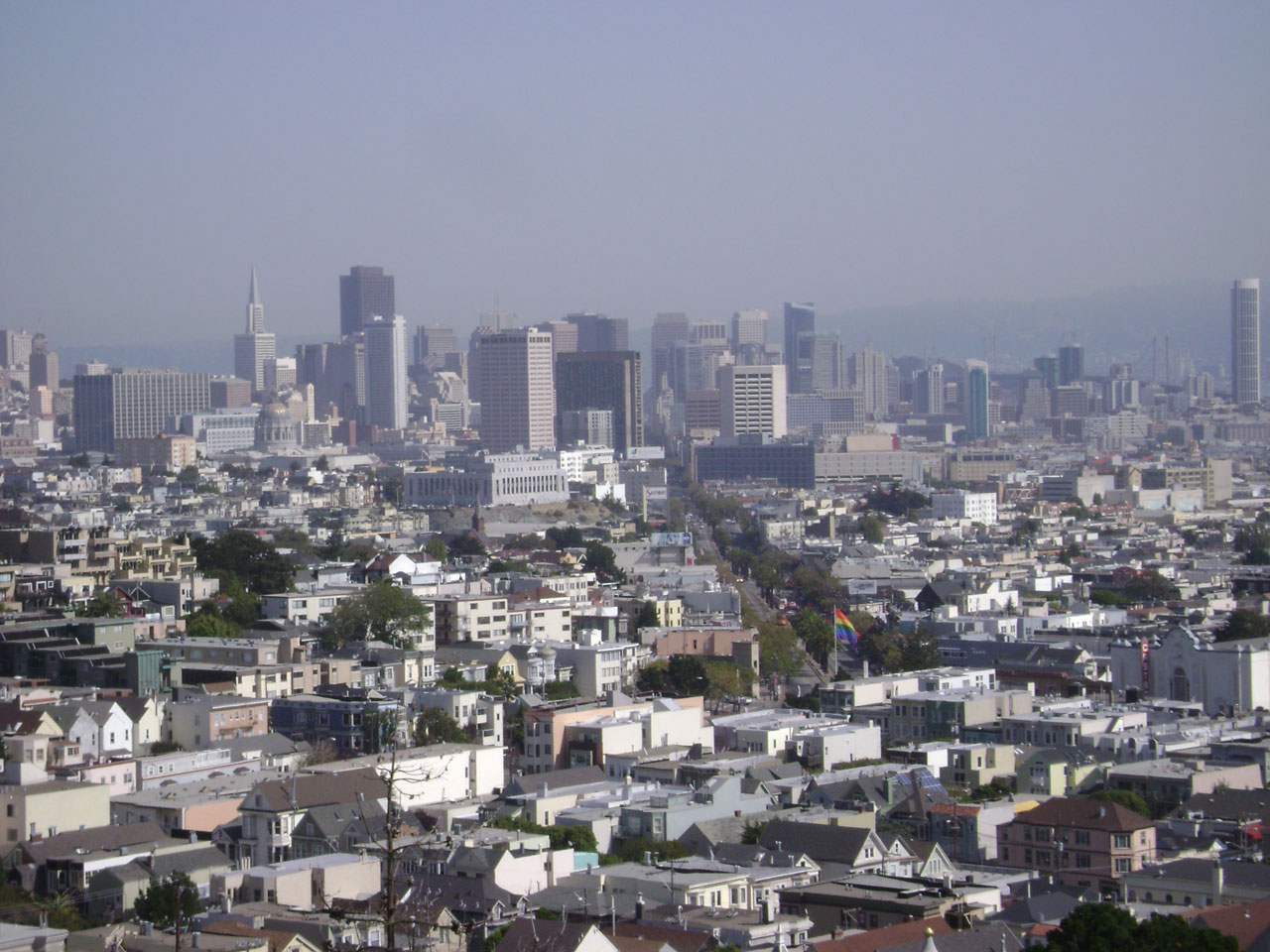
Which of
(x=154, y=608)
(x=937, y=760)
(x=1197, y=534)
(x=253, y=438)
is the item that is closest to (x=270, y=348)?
(x=253, y=438)

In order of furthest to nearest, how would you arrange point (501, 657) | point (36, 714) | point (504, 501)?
point (504, 501)
point (501, 657)
point (36, 714)

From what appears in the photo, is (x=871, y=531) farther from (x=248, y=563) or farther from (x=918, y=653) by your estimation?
(x=918, y=653)

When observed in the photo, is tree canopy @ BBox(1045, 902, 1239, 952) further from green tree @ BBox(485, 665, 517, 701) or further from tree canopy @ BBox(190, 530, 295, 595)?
tree canopy @ BBox(190, 530, 295, 595)

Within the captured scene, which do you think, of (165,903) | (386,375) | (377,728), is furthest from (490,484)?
(386,375)

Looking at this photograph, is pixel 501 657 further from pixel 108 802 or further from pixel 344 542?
pixel 344 542

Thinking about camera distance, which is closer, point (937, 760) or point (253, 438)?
point (937, 760)

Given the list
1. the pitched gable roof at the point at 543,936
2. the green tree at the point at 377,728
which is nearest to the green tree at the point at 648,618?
the green tree at the point at 377,728

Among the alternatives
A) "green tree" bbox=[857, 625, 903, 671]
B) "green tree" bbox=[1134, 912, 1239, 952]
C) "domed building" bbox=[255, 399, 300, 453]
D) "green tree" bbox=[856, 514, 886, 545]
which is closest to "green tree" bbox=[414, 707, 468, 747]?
"green tree" bbox=[857, 625, 903, 671]
